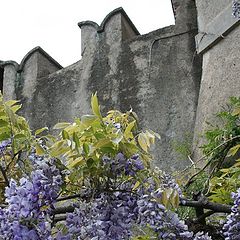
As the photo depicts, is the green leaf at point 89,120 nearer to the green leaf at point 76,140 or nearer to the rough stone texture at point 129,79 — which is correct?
the green leaf at point 76,140

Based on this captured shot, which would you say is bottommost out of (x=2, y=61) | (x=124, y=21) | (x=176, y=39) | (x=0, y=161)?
(x=0, y=161)

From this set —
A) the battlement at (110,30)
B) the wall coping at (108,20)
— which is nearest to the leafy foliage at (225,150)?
the battlement at (110,30)

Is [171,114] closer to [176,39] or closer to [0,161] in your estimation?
[176,39]

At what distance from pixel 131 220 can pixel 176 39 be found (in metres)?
3.61

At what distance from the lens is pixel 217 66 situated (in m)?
4.04

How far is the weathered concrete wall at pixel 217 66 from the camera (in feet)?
12.6

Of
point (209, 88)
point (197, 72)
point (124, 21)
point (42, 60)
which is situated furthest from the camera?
point (42, 60)

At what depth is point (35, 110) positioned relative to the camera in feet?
19.5

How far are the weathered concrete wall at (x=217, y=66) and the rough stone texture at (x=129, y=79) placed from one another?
39 centimetres

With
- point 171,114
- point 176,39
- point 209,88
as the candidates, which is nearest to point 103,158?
point 209,88

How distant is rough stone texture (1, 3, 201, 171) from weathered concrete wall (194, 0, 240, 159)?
386 mm

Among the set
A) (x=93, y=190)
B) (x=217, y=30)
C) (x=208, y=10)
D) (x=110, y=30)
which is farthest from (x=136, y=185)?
(x=110, y=30)

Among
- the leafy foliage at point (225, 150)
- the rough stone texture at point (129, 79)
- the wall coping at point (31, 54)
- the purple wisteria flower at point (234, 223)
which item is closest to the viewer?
the purple wisteria flower at point (234, 223)

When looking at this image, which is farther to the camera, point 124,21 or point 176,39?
point 124,21
